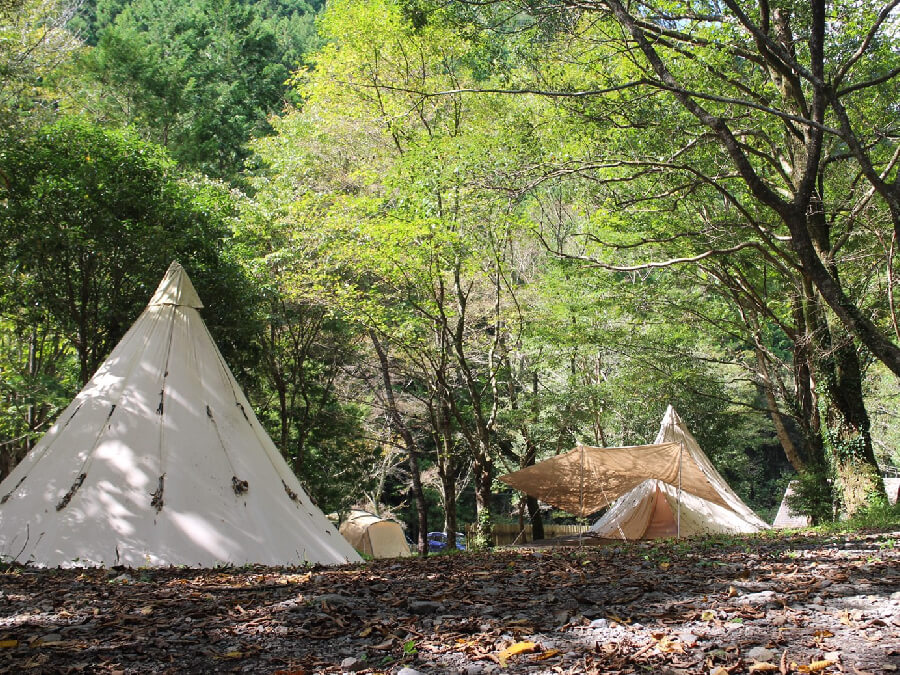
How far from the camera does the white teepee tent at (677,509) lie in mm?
15281

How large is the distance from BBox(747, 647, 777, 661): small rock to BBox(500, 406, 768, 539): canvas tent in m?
9.34

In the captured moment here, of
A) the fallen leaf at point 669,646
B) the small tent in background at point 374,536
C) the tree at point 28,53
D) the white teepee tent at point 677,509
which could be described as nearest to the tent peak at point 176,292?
the tree at point 28,53

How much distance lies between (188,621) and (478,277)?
12.0m

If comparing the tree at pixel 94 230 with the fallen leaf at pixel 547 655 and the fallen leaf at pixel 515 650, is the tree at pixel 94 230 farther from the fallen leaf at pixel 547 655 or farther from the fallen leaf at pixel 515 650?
the fallen leaf at pixel 547 655

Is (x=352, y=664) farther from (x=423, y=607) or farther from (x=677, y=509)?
(x=677, y=509)

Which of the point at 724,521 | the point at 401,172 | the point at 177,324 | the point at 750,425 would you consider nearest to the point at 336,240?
the point at 401,172

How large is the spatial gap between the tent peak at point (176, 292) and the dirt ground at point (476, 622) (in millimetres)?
4263

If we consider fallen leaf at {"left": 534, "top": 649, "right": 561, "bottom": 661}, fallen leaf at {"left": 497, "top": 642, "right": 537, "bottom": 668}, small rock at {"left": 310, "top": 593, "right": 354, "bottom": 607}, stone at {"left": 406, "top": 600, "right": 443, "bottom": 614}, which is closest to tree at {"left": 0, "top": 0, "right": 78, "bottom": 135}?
small rock at {"left": 310, "top": 593, "right": 354, "bottom": 607}

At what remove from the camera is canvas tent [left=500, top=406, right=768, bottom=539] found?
1314 cm

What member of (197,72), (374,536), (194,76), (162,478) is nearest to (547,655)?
(162,478)

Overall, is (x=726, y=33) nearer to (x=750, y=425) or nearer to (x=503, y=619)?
(x=503, y=619)

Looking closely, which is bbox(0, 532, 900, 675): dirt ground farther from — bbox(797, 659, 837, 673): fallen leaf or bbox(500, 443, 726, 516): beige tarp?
bbox(500, 443, 726, 516): beige tarp

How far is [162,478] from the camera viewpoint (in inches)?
272

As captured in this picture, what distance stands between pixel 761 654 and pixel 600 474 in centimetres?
1115
